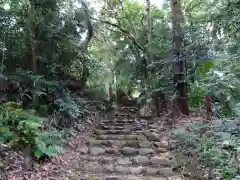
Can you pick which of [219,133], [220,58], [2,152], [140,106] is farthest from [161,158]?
[140,106]

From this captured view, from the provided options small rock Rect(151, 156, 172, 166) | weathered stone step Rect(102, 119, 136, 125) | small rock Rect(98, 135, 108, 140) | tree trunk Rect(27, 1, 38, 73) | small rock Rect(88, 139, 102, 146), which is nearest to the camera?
small rock Rect(151, 156, 172, 166)

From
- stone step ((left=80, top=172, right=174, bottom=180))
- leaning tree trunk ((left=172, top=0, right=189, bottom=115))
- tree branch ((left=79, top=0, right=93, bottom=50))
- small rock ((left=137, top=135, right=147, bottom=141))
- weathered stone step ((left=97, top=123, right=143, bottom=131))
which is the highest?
tree branch ((left=79, top=0, right=93, bottom=50))

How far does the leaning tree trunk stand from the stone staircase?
3.34 feet

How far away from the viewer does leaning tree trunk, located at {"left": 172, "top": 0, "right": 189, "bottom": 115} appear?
27.3ft

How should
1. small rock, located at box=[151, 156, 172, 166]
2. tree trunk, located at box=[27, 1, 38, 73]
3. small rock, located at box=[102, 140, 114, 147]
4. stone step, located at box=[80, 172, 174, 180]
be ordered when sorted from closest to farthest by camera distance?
stone step, located at box=[80, 172, 174, 180], small rock, located at box=[151, 156, 172, 166], small rock, located at box=[102, 140, 114, 147], tree trunk, located at box=[27, 1, 38, 73]

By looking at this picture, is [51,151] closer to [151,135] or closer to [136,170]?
[136,170]

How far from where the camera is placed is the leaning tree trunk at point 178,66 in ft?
27.3

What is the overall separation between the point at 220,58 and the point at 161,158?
11.6ft

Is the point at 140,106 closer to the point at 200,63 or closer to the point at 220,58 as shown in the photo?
the point at 200,63

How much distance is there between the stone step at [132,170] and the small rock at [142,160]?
22 centimetres

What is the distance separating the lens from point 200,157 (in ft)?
17.1

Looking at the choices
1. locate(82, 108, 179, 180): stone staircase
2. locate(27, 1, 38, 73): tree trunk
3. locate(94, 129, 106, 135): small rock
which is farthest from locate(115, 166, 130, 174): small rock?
locate(27, 1, 38, 73): tree trunk

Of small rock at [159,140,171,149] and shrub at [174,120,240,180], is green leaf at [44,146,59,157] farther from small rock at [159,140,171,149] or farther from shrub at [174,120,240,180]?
shrub at [174,120,240,180]

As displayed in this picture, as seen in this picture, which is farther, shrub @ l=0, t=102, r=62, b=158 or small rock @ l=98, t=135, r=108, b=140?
small rock @ l=98, t=135, r=108, b=140
